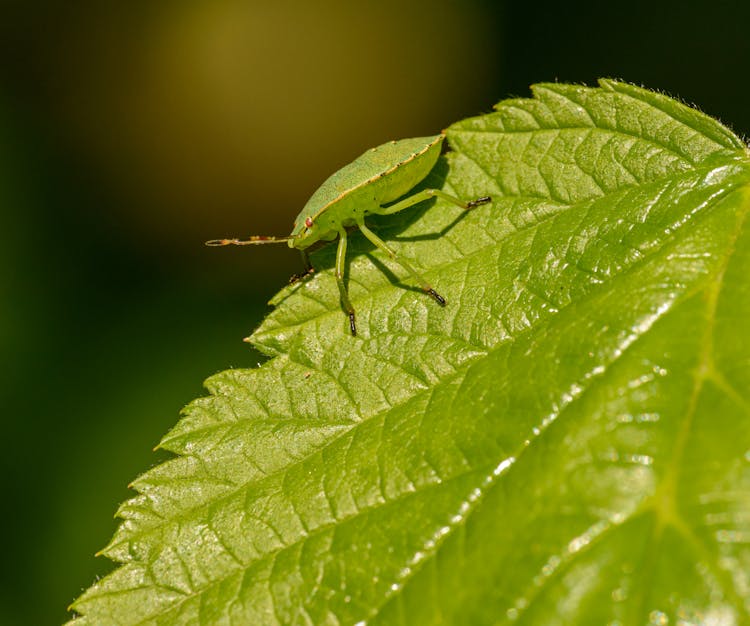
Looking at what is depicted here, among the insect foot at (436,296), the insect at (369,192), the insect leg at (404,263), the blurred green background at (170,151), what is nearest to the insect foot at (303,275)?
the insect at (369,192)

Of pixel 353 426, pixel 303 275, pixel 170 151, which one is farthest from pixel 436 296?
pixel 170 151

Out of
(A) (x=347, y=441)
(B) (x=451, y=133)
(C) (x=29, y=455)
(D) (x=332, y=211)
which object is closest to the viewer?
(A) (x=347, y=441)

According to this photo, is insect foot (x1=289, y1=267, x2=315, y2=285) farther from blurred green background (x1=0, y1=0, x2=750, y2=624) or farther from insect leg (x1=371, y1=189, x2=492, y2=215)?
blurred green background (x1=0, y1=0, x2=750, y2=624)

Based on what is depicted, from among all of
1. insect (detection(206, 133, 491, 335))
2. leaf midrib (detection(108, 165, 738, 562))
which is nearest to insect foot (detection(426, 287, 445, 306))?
leaf midrib (detection(108, 165, 738, 562))

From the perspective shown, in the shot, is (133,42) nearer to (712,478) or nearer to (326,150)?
(326,150)

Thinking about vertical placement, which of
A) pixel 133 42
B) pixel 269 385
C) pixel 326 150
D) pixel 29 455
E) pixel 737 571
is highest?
pixel 133 42

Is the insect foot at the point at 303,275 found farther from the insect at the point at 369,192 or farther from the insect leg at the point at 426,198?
the insect leg at the point at 426,198

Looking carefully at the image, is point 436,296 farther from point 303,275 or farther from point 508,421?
point 303,275

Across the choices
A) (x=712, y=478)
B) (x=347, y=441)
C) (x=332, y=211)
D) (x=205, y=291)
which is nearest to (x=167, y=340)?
(x=205, y=291)
